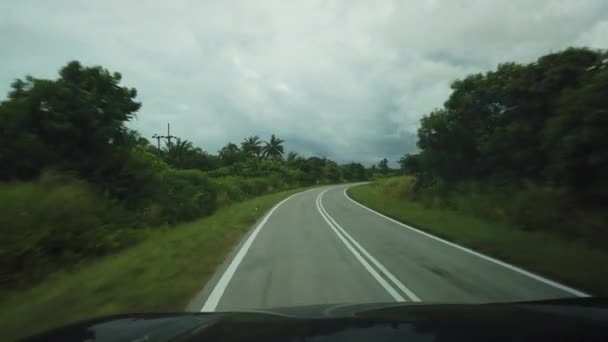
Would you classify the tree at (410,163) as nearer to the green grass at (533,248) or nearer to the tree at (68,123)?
the green grass at (533,248)

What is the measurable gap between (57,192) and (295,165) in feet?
244

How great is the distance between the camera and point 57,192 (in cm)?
1141

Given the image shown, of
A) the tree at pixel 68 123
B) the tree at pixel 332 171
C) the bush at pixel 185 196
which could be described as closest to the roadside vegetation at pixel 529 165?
the bush at pixel 185 196

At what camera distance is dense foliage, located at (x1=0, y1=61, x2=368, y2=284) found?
991 centimetres

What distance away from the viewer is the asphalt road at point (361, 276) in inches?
282

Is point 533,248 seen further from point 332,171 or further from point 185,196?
point 332,171

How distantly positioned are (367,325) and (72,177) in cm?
1325

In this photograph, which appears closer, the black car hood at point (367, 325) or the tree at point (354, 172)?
the black car hood at point (367, 325)

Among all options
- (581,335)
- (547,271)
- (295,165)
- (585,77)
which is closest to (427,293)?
(547,271)

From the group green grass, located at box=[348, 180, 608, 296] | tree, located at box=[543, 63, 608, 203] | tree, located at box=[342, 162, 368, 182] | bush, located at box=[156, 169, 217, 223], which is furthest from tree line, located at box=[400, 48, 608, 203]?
tree, located at box=[342, 162, 368, 182]

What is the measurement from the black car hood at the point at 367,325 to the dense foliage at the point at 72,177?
6.57 m

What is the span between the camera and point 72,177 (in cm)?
1441

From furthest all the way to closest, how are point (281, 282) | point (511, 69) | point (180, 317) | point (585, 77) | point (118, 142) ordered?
point (511, 69) → point (118, 142) → point (585, 77) → point (281, 282) → point (180, 317)

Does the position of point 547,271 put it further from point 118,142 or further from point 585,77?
point 118,142
